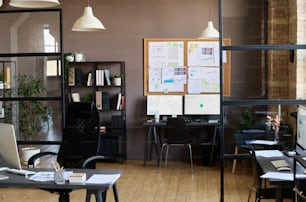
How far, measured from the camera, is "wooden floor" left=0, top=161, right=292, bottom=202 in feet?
19.6

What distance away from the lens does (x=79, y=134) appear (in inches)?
208

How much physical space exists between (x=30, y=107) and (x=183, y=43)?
2799 millimetres

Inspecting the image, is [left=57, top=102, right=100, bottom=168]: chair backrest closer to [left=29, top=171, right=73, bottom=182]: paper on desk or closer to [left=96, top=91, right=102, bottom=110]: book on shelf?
[left=29, top=171, right=73, bottom=182]: paper on desk

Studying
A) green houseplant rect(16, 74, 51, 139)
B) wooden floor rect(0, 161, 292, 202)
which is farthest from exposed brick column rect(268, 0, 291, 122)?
green houseplant rect(16, 74, 51, 139)

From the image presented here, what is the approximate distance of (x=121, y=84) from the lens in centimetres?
832

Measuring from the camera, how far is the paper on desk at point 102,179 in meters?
3.59

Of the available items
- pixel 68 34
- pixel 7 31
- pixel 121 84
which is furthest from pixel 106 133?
pixel 7 31

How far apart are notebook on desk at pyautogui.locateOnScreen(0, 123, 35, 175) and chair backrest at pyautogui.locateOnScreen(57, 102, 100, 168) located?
3.94 ft

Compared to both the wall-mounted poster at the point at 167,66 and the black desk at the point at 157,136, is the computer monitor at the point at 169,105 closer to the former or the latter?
the wall-mounted poster at the point at 167,66

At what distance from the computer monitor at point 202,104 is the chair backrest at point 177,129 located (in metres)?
0.72

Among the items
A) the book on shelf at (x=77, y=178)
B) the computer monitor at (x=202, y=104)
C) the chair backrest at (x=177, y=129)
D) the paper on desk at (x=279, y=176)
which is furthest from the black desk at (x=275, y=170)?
the computer monitor at (x=202, y=104)

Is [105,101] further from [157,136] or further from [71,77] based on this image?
[157,136]

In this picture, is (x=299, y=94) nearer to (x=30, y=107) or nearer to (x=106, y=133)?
(x=106, y=133)

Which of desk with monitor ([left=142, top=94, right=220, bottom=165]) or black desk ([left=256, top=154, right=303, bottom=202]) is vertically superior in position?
desk with monitor ([left=142, top=94, right=220, bottom=165])
